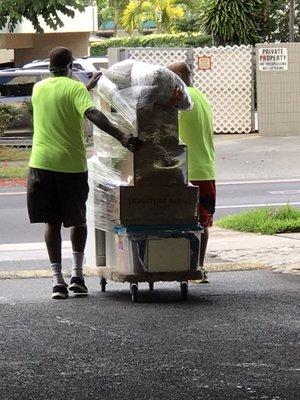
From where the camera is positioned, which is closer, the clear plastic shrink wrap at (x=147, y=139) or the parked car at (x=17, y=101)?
the clear plastic shrink wrap at (x=147, y=139)

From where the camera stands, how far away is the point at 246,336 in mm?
6992

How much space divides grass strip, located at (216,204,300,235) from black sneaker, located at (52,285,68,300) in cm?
524

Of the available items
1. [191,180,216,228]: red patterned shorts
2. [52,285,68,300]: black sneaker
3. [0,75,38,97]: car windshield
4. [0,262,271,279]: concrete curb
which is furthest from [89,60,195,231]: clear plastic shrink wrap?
[0,75,38,97]: car windshield

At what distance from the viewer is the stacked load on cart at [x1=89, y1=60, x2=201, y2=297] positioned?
820 centimetres

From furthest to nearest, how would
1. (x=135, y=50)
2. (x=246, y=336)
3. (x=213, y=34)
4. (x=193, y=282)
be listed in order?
(x=213, y=34)
(x=135, y=50)
(x=193, y=282)
(x=246, y=336)

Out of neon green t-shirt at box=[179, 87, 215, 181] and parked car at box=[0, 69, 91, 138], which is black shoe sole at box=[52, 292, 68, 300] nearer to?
neon green t-shirt at box=[179, 87, 215, 181]

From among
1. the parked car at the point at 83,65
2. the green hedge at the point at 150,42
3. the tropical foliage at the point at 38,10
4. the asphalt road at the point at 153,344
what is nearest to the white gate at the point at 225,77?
the parked car at the point at 83,65

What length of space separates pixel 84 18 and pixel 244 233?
28529 millimetres

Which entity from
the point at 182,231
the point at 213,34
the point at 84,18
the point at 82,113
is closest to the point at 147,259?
the point at 182,231

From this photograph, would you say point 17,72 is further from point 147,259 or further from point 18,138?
point 147,259

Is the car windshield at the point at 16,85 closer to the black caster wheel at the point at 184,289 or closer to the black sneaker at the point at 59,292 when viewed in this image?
the black sneaker at the point at 59,292

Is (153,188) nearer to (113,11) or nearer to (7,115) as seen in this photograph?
(7,115)

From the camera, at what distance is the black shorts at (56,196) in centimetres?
848

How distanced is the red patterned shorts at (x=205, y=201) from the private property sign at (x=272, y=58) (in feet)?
55.7
